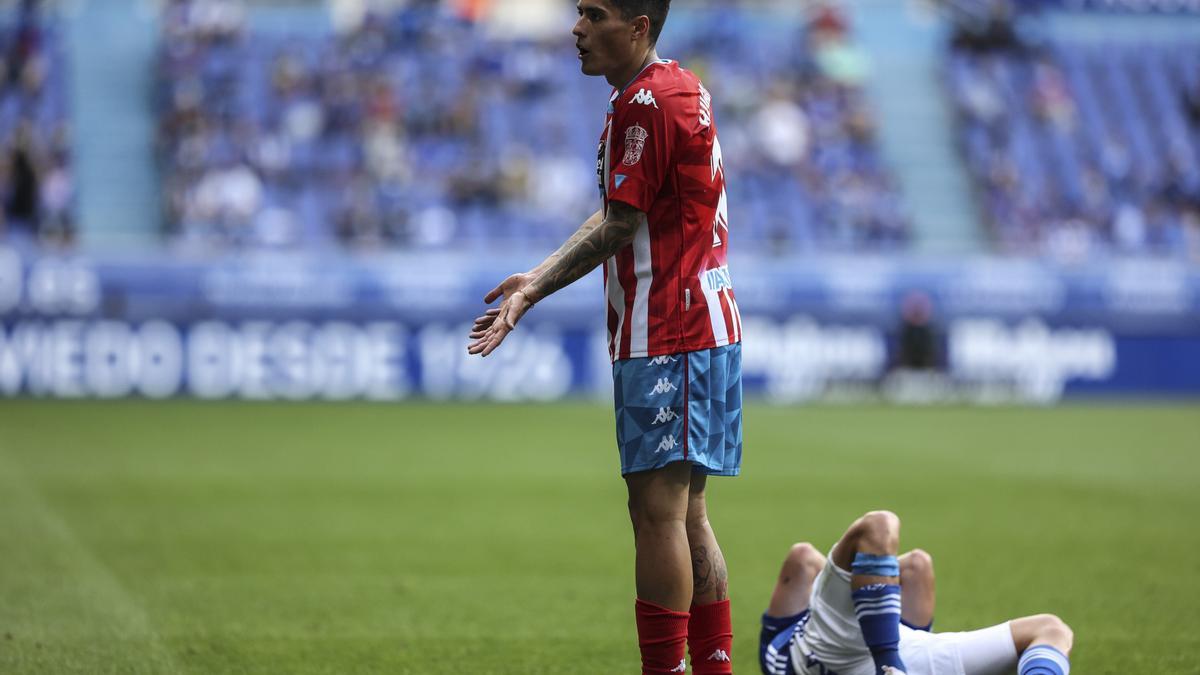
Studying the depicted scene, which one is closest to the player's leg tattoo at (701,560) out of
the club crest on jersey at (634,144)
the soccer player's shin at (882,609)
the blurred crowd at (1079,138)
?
the soccer player's shin at (882,609)

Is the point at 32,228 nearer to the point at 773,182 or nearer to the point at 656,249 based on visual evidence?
the point at 773,182

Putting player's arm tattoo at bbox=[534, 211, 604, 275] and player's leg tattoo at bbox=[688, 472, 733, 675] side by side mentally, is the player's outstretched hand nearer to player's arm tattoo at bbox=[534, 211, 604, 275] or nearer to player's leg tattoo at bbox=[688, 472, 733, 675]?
player's arm tattoo at bbox=[534, 211, 604, 275]

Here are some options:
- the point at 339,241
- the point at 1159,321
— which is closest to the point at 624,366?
the point at 339,241

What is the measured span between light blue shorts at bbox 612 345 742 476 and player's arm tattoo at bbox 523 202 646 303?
1.10 ft

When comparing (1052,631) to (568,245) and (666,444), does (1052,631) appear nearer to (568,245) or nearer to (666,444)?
(666,444)

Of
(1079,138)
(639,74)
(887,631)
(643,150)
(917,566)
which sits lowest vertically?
(887,631)

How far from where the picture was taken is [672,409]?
15.5ft

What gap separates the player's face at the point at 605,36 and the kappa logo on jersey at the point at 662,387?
3.38 ft

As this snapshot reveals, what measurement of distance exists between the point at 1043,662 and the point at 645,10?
242 cm

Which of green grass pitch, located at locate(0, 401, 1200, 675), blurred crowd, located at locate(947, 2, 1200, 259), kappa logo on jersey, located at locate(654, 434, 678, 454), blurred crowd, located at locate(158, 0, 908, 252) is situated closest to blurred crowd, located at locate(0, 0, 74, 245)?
blurred crowd, located at locate(158, 0, 908, 252)

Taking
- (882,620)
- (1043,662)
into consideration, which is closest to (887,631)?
(882,620)

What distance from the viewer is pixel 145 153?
26.9 m

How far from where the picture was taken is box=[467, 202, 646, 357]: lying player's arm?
15.5 feet

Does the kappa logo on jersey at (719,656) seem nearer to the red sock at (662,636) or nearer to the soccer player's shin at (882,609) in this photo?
the red sock at (662,636)
